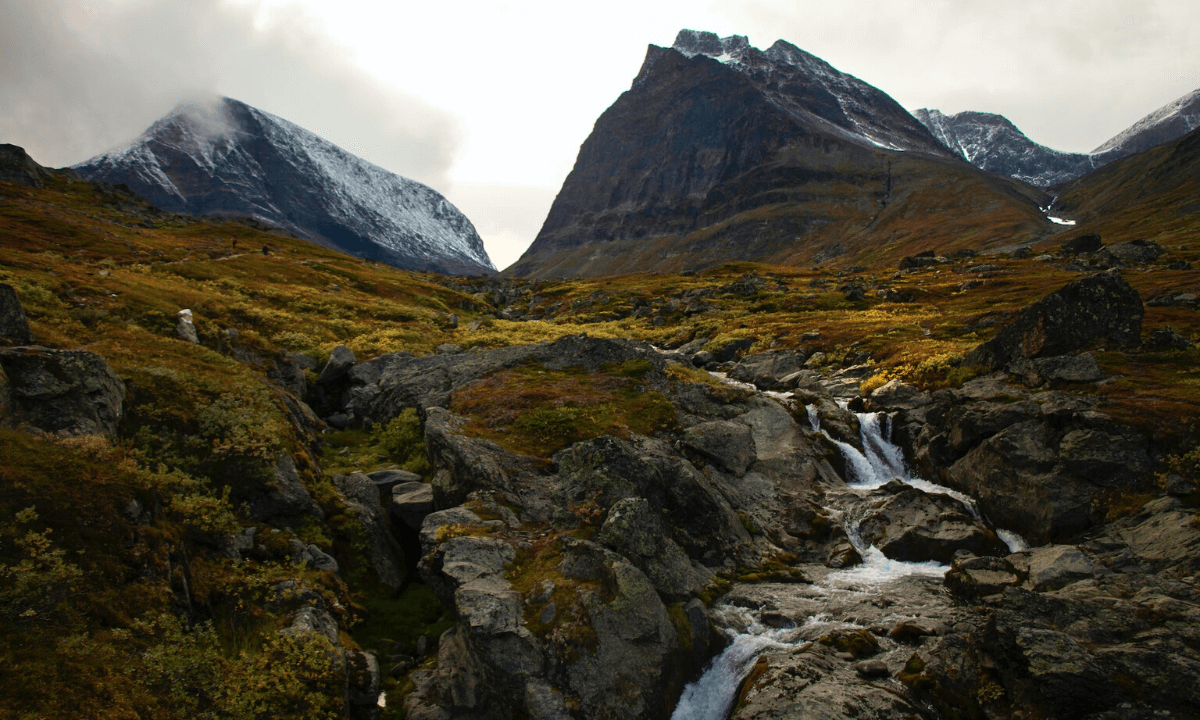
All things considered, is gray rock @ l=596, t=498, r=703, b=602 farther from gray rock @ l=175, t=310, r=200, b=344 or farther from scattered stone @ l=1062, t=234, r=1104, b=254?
scattered stone @ l=1062, t=234, r=1104, b=254

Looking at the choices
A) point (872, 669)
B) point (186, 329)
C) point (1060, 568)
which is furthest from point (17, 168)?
point (1060, 568)

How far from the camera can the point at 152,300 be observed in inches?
1224

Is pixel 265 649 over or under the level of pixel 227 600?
under

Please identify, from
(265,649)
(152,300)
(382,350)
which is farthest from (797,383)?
(152,300)

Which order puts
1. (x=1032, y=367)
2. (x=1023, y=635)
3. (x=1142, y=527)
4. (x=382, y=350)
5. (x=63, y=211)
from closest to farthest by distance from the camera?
(x=1023, y=635), (x=1142, y=527), (x=1032, y=367), (x=382, y=350), (x=63, y=211)

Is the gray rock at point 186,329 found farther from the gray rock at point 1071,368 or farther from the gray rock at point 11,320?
the gray rock at point 1071,368

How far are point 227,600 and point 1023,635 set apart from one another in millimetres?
19832

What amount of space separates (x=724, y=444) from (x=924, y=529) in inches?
358

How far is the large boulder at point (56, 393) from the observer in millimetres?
14438

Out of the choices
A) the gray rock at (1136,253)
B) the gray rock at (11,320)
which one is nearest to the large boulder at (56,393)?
the gray rock at (11,320)

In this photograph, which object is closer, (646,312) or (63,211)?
(63,211)

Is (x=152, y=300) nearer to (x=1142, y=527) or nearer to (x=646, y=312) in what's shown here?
(x=1142, y=527)

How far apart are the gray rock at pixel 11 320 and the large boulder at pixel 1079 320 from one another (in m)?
46.1

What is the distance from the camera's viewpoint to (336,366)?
36.2m
